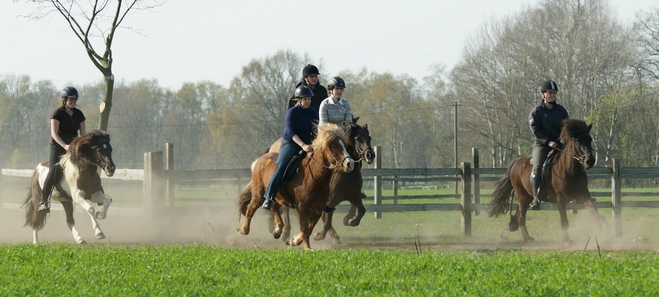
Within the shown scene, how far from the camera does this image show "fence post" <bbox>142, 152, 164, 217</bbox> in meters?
16.5

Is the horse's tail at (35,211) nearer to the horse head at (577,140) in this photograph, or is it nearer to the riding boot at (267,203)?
the riding boot at (267,203)

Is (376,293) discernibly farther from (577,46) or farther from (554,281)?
(577,46)

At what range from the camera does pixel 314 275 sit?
8.20m

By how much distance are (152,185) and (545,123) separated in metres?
7.93

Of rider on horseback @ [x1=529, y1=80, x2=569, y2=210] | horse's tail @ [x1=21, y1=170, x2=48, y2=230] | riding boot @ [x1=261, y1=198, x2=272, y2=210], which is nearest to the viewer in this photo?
riding boot @ [x1=261, y1=198, x2=272, y2=210]

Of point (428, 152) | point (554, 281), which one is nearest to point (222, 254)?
point (554, 281)

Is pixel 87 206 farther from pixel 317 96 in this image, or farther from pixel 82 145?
pixel 317 96

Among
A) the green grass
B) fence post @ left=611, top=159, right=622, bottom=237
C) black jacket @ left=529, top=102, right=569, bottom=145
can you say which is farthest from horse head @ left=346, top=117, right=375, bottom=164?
fence post @ left=611, top=159, right=622, bottom=237

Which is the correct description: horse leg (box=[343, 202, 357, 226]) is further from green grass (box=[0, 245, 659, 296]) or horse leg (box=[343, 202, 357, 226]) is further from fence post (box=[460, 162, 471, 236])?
green grass (box=[0, 245, 659, 296])

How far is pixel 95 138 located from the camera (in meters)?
14.1

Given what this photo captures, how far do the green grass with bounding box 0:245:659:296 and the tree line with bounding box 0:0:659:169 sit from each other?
4574cm

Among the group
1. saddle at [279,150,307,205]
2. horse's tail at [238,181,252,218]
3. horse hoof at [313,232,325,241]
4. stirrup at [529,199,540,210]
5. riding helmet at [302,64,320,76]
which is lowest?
horse hoof at [313,232,325,241]

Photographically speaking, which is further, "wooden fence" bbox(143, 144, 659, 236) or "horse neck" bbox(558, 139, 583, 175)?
"wooden fence" bbox(143, 144, 659, 236)

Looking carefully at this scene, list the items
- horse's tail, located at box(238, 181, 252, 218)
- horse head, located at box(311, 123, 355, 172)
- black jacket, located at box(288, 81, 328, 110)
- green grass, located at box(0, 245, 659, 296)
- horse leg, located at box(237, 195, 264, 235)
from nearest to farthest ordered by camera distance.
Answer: green grass, located at box(0, 245, 659, 296) → horse head, located at box(311, 123, 355, 172) → horse leg, located at box(237, 195, 264, 235) → horse's tail, located at box(238, 181, 252, 218) → black jacket, located at box(288, 81, 328, 110)
